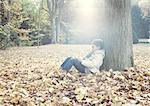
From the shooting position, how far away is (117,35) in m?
9.12

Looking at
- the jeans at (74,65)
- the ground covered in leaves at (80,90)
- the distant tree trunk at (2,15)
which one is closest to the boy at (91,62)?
the jeans at (74,65)

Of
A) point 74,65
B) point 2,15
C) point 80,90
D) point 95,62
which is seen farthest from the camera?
point 2,15

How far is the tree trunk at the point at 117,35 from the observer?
9.05 m

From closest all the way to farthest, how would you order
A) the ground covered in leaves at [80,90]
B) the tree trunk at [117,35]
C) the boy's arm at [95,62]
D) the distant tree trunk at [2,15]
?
the ground covered in leaves at [80,90], the boy's arm at [95,62], the tree trunk at [117,35], the distant tree trunk at [2,15]

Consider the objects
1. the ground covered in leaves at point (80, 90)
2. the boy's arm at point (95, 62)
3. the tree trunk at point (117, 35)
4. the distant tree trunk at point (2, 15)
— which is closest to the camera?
the ground covered in leaves at point (80, 90)

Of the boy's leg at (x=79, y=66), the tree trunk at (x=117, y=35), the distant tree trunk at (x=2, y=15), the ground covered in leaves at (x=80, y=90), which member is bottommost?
the ground covered in leaves at (x=80, y=90)

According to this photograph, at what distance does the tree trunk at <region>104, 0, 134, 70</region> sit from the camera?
9055mm

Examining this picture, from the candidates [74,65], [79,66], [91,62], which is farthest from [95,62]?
[74,65]

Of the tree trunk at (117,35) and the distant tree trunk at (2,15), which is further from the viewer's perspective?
the distant tree trunk at (2,15)

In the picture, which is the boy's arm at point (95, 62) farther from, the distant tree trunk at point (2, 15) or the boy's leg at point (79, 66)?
the distant tree trunk at point (2, 15)

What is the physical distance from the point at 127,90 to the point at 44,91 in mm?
1475

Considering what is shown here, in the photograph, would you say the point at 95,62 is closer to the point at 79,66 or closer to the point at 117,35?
the point at 79,66

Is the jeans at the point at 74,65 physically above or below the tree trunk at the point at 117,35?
below

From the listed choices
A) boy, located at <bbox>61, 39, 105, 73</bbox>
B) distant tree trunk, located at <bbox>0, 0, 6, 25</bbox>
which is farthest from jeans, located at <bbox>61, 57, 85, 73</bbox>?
distant tree trunk, located at <bbox>0, 0, 6, 25</bbox>
